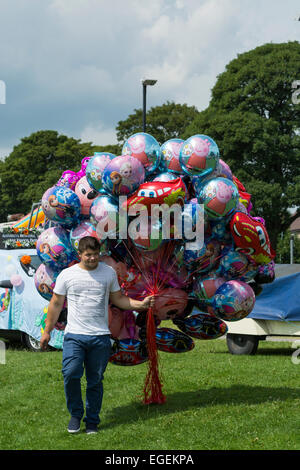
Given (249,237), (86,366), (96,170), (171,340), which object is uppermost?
(96,170)

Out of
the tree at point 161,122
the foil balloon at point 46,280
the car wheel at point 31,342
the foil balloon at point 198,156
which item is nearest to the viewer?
the foil balloon at point 198,156

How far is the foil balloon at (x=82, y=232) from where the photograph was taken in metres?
6.16

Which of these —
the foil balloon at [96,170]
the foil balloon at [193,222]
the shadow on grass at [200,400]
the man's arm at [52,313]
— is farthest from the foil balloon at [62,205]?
the shadow on grass at [200,400]

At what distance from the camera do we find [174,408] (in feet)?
21.3

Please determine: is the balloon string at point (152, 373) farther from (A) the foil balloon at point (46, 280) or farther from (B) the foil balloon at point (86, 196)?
(B) the foil balloon at point (86, 196)

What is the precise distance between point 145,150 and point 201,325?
76.5 inches

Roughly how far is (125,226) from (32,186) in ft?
117

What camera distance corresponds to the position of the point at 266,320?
434 inches

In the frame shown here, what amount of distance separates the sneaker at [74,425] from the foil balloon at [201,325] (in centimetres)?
156

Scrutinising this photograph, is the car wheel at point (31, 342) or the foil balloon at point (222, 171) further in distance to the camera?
the car wheel at point (31, 342)

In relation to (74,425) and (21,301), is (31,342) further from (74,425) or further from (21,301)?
(74,425)

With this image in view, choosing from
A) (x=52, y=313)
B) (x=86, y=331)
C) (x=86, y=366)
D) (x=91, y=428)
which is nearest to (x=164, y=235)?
(x=86, y=331)
